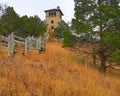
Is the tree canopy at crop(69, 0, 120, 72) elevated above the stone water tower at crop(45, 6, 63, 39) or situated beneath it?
situated beneath

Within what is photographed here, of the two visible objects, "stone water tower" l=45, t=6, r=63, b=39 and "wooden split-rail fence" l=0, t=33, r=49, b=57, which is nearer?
"wooden split-rail fence" l=0, t=33, r=49, b=57

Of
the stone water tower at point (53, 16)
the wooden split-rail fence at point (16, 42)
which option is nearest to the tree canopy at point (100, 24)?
the wooden split-rail fence at point (16, 42)

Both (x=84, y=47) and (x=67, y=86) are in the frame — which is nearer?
(x=67, y=86)

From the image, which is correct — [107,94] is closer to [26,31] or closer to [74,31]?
[74,31]

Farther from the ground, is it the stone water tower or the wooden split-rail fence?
the stone water tower

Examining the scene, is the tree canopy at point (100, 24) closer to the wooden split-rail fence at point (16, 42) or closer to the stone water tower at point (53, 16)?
the wooden split-rail fence at point (16, 42)

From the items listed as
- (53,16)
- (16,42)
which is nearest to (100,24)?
(16,42)

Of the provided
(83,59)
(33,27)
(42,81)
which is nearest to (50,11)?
(33,27)

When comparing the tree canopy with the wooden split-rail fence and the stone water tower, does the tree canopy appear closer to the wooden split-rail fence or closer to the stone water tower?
the wooden split-rail fence

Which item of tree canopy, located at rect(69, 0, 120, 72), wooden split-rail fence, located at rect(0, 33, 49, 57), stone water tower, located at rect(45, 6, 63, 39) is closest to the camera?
wooden split-rail fence, located at rect(0, 33, 49, 57)

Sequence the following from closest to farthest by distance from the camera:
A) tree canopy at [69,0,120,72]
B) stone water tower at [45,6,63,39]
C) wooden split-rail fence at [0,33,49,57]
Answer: wooden split-rail fence at [0,33,49,57], tree canopy at [69,0,120,72], stone water tower at [45,6,63,39]

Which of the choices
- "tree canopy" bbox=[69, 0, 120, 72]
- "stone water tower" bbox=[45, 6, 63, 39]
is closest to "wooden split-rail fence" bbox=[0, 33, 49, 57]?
"tree canopy" bbox=[69, 0, 120, 72]

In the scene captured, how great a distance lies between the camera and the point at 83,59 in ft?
75.8

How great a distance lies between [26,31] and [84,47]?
10632 millimetres
